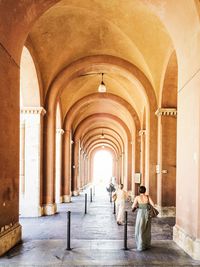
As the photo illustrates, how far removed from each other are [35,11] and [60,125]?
1220 centimetres

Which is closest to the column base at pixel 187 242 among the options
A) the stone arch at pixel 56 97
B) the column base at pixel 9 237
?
the column base at pixel 9 237

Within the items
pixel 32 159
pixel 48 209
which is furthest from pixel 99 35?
pixel 48 209

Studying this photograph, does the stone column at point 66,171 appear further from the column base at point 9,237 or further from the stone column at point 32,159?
the column base at point 9,237

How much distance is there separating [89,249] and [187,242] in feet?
7.35

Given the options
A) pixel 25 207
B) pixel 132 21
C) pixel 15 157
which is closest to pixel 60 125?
pixel 25 207

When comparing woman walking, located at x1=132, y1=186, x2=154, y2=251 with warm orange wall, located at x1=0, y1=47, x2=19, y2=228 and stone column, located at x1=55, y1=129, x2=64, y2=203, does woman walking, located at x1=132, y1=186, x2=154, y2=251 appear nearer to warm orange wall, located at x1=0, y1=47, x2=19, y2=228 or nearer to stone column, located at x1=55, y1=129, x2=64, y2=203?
warm orange wall, located at x1=0, y1=47, x2=19, y2=228

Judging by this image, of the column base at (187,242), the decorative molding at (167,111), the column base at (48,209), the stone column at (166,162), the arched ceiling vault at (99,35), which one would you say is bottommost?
the column base at (48,209)

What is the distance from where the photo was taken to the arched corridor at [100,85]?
7582 mm

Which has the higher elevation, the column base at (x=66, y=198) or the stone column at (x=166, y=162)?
the stone column at (x=166, y=162)

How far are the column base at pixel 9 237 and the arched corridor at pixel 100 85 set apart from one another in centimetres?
2

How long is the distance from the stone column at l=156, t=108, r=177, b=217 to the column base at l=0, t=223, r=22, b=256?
6730 millimetres

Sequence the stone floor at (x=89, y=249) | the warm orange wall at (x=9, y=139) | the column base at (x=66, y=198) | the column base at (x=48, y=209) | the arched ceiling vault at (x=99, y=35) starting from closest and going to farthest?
the stone floor at (x=89, y=249)
the warm orange wall at (x=9, y=139)
the arched ceiling vault at (x=99, y=35)
the column base at (x=48, y=209)
the column base at (x=66, y=198)

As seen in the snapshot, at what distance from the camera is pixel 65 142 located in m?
21.6

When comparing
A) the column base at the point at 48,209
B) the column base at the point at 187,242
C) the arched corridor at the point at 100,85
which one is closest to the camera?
the column base at the point at 187,242
